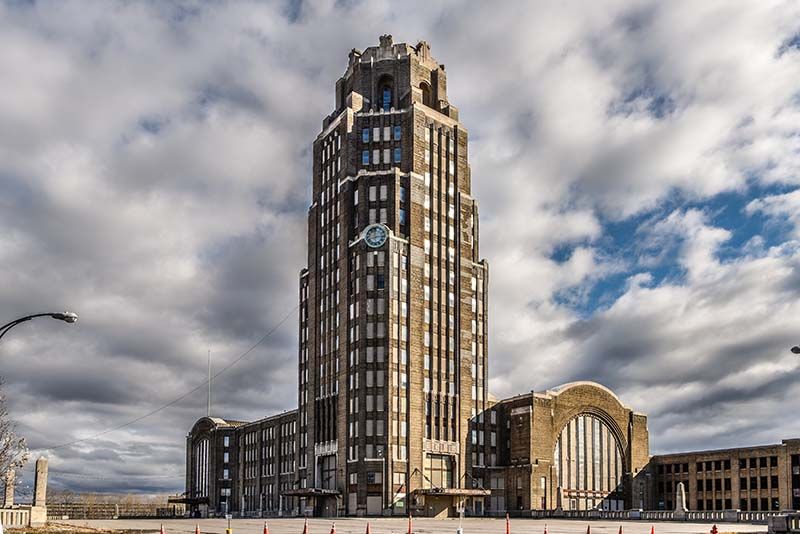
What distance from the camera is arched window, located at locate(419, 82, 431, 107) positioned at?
12756 cm

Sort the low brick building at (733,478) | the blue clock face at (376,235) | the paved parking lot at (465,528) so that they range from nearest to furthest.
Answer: the paved parking lot at (465,528) → the low brick building at (733,478) → the blue clock face at (376,235)

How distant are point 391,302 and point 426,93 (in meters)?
35.5

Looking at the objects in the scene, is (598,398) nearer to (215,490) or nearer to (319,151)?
(319,151)

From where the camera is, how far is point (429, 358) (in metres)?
113

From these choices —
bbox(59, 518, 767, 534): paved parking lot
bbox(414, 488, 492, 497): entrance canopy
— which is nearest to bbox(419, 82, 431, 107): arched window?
bbox(414, 488, 492, 497): entrance canopy

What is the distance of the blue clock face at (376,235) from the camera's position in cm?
11169

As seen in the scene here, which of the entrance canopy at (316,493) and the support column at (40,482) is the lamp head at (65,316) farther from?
the entrance canopy at (316,493)

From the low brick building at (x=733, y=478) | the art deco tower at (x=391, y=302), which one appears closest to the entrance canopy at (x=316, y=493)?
the art deco tower at (x=391, y=302)

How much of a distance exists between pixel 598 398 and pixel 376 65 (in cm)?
5672

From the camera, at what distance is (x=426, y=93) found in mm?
128250

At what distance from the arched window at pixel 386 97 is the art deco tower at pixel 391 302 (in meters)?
0.22

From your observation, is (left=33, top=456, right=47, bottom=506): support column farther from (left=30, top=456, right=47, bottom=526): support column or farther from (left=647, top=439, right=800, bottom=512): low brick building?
(left=647, top=439, right=800, bottom=512): low brick building

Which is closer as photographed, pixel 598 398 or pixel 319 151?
pixel 598 398

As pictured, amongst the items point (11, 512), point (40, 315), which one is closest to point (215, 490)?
point (11, 512)
